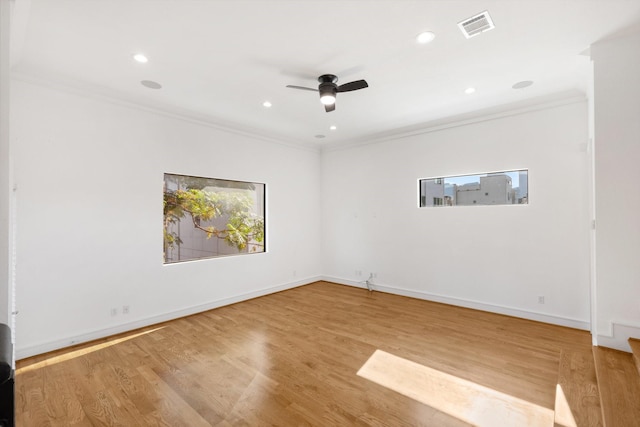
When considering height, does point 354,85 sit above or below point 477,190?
above

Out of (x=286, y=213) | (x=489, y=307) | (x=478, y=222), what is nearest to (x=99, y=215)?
(x=286, y=213)

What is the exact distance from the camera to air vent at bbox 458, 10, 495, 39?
225 centimetres

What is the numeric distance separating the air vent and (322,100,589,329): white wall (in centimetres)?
234

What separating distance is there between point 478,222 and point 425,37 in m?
3.10

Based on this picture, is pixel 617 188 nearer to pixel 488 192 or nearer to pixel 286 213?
pixel 488 192

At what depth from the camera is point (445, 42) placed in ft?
8.51

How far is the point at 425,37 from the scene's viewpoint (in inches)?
98.6

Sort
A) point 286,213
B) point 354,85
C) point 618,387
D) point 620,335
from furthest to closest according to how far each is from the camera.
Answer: point 286,213 → point 354,85 → point 620,335 → point 618,387

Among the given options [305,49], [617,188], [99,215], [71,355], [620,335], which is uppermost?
[305,49]

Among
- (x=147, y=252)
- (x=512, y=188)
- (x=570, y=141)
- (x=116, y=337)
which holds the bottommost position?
(x=116, y=337)

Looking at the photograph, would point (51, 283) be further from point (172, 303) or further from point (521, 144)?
point (521, 144)

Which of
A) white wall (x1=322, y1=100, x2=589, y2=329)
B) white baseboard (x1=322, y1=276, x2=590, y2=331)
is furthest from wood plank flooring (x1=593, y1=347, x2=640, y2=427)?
white wall (x1=322, y1=100, x2=589, y2=329)

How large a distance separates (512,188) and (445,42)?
269 cm

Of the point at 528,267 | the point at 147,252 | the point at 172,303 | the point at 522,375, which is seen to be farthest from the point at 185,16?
the point at 528,267
